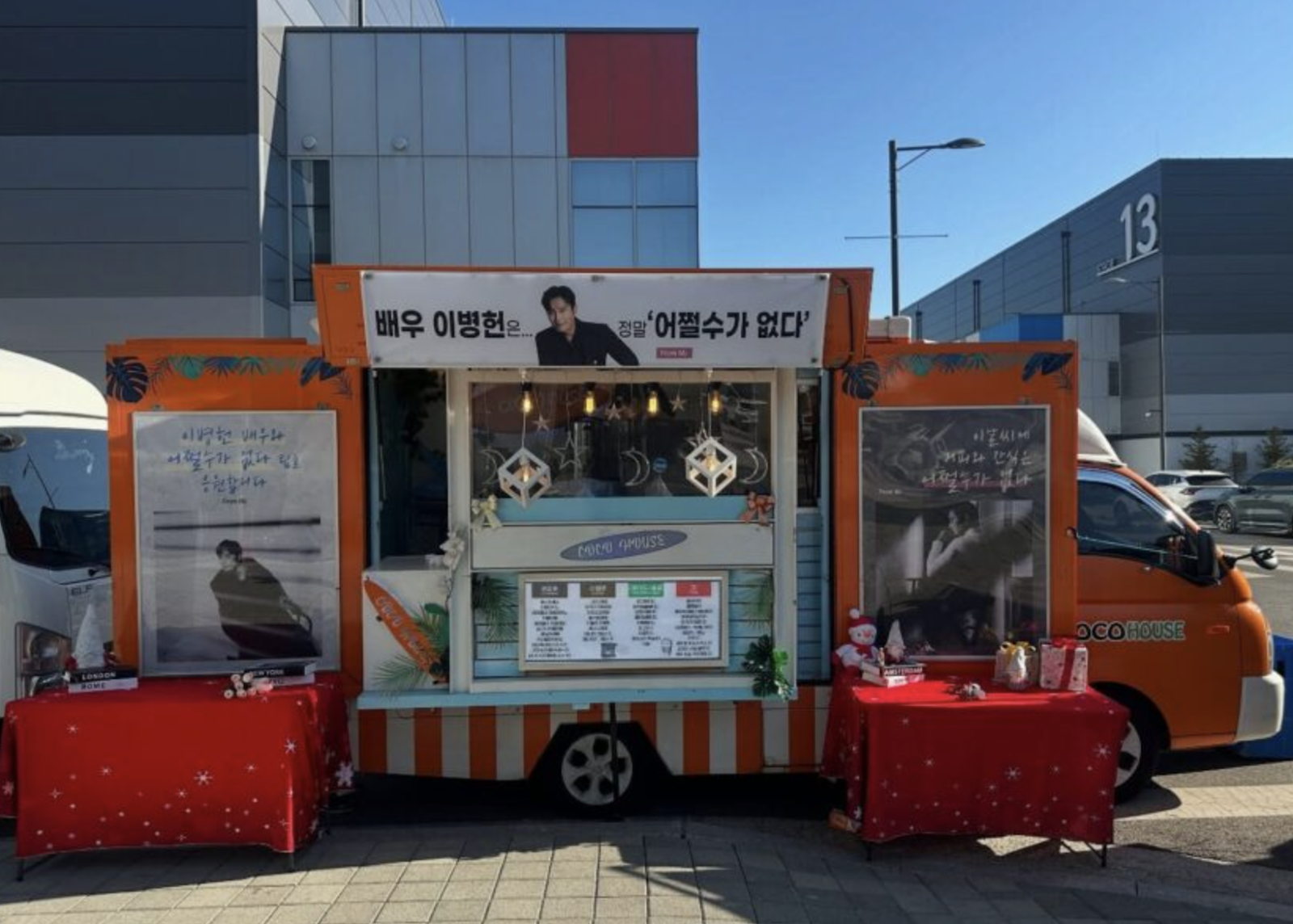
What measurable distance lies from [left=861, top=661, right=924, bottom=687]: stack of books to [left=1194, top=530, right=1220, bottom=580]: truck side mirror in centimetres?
186

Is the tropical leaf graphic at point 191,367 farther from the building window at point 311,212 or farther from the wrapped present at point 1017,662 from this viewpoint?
the building window at point 311,212

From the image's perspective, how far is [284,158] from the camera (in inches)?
609

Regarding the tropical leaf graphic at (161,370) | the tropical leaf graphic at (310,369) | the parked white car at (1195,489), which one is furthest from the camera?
the parked white car at (1195,489)

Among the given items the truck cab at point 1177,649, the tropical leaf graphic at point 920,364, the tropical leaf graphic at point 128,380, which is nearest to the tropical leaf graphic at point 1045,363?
the tropical leaf graphic at point 920,364

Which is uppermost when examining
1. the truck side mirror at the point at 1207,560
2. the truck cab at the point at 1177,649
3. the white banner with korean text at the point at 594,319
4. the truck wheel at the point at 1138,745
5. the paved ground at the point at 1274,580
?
the white banner with korean text at the point at 594,319

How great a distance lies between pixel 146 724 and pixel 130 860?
71cm

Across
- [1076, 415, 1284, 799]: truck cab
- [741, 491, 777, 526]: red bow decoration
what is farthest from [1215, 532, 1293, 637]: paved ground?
[741, 491, 777, 526]: red bow decoration

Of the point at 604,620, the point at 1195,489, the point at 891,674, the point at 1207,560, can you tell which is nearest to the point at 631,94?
the point at 1207,560

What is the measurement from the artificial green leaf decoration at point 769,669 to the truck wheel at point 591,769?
0.74 meters

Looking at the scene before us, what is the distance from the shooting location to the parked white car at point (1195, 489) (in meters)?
23.3

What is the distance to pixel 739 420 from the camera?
445 cm

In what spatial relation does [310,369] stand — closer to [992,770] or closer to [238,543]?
[238,543]

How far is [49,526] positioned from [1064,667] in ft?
19.7

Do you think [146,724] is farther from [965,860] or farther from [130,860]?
[965,860]
